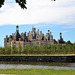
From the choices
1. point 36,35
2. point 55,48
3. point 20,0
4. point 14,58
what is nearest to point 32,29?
point 36,35

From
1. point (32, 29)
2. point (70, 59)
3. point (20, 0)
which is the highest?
point (32, 29)

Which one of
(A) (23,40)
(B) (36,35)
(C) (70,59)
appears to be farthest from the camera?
(B) (36,35)

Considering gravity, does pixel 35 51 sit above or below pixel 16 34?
below

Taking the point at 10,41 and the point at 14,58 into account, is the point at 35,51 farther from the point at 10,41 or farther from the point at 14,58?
the point at 10,41

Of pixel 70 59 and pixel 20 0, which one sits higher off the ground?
pixel 20 0

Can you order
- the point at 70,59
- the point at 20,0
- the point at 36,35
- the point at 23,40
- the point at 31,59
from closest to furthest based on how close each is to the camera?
the point at 20,0 < the point at 70,59 < the point at 31,59 < the point at 23,40 < the point at 36,35

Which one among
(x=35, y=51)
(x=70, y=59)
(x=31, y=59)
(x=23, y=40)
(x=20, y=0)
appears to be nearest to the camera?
(x=20, y=0)

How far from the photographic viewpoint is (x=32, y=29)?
5226 inches

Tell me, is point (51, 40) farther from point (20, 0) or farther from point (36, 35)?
point (20, 0)

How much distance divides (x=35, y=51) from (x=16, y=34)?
51.4 metres

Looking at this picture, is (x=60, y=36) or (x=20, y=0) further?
(x=60, y=36)

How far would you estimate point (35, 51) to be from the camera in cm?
A: 7581

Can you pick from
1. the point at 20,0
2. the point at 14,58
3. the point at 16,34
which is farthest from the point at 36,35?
the point at 20,0

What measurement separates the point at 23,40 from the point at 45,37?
Answer: 15.1 m
